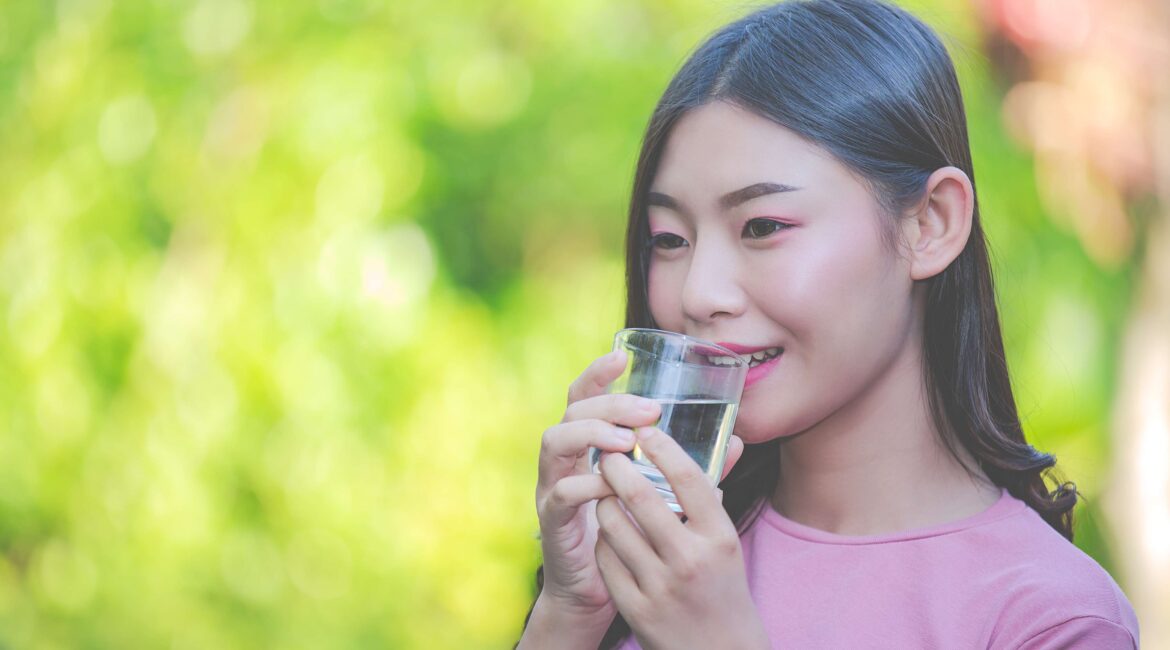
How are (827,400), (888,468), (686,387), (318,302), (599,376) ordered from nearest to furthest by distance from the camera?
(686,387) < (599,376) < (827,400) < (888,468) < (318,302)

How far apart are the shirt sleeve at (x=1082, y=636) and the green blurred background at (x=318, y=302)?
2.06 m

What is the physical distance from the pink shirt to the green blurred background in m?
1.95

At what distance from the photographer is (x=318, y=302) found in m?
3.66

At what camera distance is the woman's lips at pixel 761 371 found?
168cm

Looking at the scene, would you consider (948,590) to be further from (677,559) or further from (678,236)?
(678,236)

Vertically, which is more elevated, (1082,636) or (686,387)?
(686,387)

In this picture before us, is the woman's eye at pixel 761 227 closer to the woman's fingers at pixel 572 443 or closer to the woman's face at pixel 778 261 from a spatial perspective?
the woman's face at pixel 778 261

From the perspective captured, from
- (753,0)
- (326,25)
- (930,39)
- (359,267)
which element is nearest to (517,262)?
(359,267)

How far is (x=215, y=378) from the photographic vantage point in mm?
3709

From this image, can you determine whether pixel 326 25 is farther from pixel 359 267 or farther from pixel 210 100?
pixel 359 267

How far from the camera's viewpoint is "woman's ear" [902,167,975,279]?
5.82ft

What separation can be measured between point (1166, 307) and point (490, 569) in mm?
2239

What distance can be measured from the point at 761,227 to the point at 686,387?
0.98ft

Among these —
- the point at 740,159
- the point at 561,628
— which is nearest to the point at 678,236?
the point at 740,159
